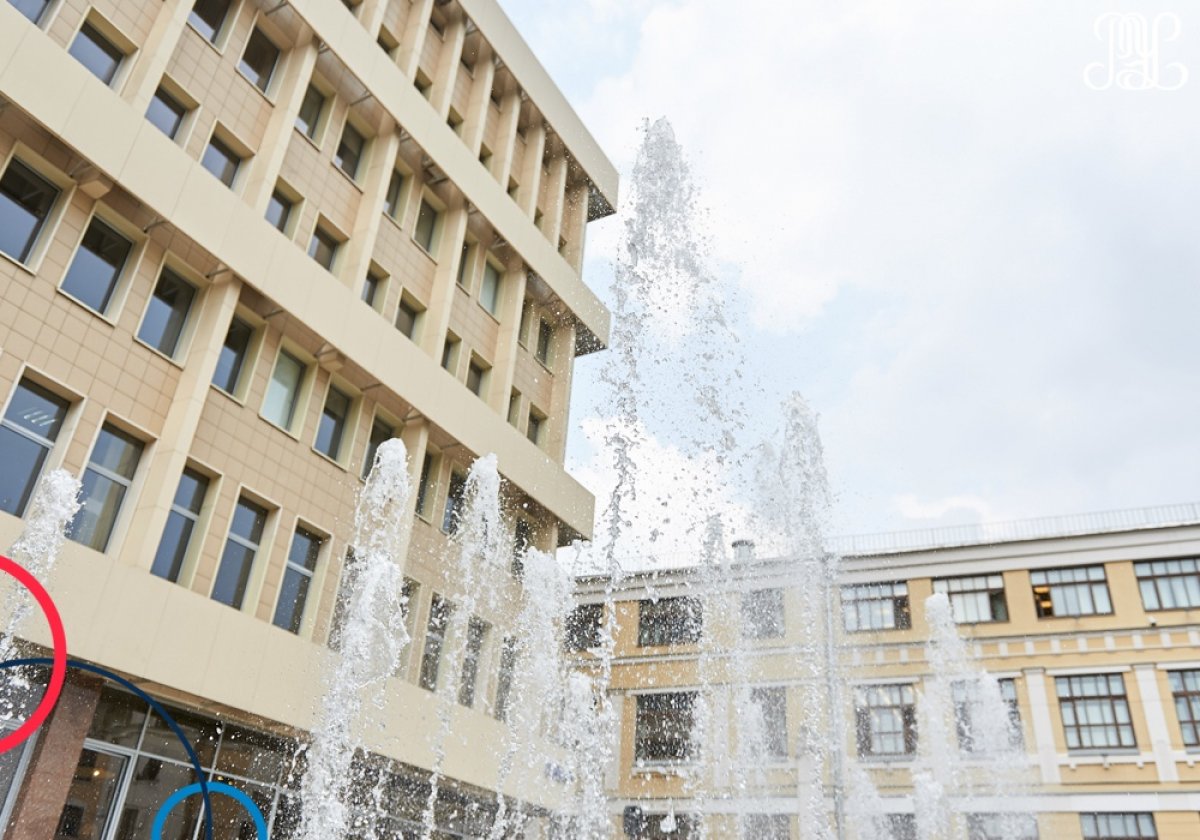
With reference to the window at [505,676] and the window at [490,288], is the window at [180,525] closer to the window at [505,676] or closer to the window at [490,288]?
the window at [505,676]

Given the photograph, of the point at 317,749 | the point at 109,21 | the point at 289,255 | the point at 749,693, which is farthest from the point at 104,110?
the point at 749,693

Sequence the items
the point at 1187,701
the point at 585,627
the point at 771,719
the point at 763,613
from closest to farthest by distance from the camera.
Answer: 1. the point at 1187,701
2. the point at 771,719
3. the point at 763,613
4. the point at 585,627

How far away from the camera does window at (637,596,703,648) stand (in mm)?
33031

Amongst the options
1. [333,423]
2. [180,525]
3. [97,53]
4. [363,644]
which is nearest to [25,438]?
[180,525]

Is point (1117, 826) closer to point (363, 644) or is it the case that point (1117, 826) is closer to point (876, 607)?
point (876, 607)

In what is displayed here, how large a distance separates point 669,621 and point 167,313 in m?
23.1

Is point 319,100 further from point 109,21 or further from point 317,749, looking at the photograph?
point 317,749

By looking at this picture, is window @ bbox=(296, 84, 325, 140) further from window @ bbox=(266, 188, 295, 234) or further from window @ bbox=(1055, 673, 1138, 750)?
window @ bbox=(1055, 673, 1138, 750)

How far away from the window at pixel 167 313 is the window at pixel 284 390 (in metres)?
1.68

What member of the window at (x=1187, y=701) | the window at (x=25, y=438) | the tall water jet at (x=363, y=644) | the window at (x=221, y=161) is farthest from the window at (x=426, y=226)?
the window at (x=1187, y=701)

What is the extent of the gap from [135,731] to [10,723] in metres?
1.79

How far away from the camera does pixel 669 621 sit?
110 feet

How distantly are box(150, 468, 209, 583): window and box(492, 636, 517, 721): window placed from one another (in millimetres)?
7593

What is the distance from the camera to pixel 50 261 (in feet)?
40.3
